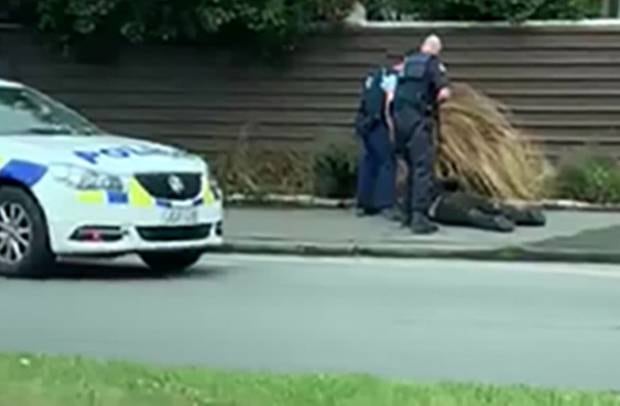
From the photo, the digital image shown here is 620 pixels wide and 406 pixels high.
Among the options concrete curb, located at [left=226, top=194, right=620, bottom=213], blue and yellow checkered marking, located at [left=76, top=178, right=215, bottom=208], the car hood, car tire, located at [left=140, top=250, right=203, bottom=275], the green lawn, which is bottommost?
concrete curb, located at [left=226, top=194, right=620, bottom=213]

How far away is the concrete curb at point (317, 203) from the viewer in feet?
64.1

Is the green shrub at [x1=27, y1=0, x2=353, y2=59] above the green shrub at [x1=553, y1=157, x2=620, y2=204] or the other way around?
above

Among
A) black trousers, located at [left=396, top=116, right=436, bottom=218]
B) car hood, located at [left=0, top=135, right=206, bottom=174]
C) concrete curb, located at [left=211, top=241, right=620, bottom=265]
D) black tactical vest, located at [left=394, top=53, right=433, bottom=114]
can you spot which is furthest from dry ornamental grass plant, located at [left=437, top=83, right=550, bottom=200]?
car hood, located at [left=0, top=135, right=206, bottom=174]

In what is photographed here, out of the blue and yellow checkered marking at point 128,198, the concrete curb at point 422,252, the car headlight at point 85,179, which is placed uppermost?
the car headlight at point 85,179

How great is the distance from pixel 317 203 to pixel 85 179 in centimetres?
686

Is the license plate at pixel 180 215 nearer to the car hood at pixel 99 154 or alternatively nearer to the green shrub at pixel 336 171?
the car hood at pixel 99 154

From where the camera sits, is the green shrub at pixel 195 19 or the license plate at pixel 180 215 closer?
the license plate at pixel 180 215

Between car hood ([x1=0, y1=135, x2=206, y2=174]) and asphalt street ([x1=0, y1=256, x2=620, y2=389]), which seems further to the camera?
car hood ([x1=0, y1=135, x2=206, y2=174])

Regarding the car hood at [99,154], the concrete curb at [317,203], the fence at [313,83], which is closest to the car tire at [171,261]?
the car hood at [99,154]

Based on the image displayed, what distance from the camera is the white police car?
527 inches

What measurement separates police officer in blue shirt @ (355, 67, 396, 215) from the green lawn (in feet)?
33.1

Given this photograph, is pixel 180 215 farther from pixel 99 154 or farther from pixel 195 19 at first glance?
pixel 195 19

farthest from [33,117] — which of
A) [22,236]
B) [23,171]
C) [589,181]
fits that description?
[589,181]

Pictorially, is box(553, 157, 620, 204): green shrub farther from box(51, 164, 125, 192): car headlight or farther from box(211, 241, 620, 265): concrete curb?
box(51, 164, 125, 192): car headlight
